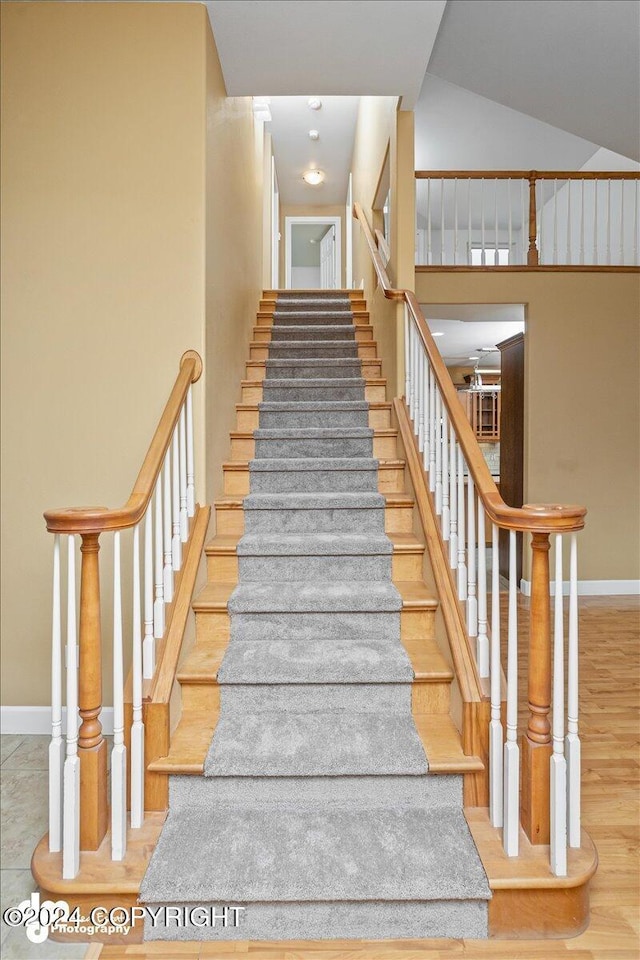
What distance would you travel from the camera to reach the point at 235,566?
2.52 m

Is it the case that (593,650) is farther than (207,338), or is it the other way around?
(593,650)

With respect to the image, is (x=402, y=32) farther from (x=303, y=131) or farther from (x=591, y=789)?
(x=303, y=131)

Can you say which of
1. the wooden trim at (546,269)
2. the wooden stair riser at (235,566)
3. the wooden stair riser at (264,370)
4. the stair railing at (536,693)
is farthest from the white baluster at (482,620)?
the wooden trim at (546,269)

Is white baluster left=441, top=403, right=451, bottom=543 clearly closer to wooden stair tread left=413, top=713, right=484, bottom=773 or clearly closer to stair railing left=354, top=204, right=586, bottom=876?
stair railing left=354, top=204, right=586, bottom=876

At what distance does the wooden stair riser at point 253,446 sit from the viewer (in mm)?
3244

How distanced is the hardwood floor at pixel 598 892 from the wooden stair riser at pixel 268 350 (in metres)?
2.72

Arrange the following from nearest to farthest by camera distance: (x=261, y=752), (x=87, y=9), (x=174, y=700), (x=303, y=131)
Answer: (x=261, y=752)
(x=174, y=700)
(x=87, y=9)
(x=303, y=131)

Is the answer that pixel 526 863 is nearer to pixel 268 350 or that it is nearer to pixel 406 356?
pixel 406 356

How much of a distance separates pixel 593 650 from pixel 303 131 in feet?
20.3

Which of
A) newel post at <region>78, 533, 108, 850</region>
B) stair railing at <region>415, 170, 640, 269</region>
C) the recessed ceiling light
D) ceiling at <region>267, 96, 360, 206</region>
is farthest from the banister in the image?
the recessed ceiling light

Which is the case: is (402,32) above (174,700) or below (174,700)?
above

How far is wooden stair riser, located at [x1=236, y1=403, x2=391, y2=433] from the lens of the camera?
11.4ft

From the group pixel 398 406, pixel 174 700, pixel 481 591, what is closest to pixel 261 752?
pixel 174 700

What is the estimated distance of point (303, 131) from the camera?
21.3 ft
